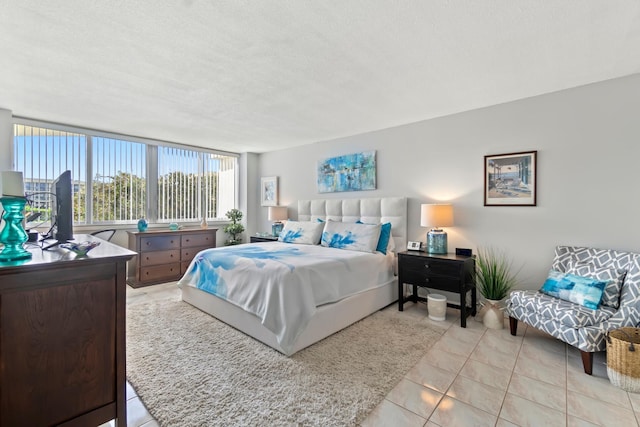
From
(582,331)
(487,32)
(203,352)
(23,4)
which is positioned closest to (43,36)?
(23,4)

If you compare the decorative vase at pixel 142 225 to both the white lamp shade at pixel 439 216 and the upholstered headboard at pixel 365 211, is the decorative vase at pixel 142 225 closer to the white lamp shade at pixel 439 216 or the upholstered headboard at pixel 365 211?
the upholstered headboard at pixel 365 211

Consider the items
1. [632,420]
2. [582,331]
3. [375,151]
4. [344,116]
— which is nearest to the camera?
[632,420]

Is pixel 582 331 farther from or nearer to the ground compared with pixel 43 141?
nearer to the ground

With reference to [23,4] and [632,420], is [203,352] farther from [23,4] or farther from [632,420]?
[632,420]

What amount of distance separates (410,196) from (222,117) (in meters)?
2.83

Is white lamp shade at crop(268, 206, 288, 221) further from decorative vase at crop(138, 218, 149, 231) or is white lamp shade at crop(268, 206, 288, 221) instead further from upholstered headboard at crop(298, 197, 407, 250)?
decorative vase at crop(138, 218, 149, 231)

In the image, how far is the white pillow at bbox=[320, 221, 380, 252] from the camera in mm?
3707

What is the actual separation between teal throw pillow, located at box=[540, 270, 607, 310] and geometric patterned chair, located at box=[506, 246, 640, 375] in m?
0.05

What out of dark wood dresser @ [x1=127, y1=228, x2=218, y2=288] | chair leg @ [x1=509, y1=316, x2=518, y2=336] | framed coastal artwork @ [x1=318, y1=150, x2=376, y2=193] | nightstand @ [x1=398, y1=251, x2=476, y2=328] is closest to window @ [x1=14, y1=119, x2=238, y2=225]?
dark wood dresser @ [x1=127, y1=228, x2=218, y2=288]

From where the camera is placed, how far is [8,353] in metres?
1.26

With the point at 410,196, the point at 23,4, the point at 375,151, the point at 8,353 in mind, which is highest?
the point at 23,4

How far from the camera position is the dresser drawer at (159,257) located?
4.45 meters

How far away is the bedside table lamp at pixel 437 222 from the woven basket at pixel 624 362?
5.29 feet

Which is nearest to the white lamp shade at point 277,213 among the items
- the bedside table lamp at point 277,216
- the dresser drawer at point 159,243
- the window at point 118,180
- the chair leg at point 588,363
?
the bedside table lamp at point 277,216
